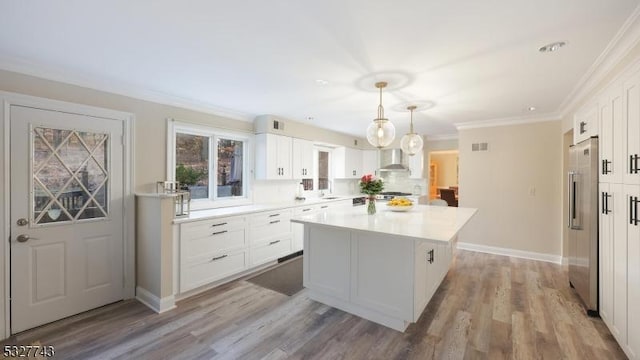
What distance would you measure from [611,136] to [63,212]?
4.93 meters

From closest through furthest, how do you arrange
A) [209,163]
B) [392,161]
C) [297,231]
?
[209,163], [297,231], [392,161]

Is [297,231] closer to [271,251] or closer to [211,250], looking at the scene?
[271,251]

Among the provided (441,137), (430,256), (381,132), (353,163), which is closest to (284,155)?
(381,132)

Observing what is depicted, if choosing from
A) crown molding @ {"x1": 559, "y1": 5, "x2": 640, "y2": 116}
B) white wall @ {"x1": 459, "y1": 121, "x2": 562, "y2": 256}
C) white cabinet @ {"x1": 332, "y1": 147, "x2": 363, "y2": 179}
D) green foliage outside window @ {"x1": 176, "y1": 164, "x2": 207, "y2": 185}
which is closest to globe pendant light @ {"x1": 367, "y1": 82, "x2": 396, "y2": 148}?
crown molding @ {"x1": 559, "y1": 5, "x2": 640, "y2": 116}

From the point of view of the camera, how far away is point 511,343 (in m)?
2.29

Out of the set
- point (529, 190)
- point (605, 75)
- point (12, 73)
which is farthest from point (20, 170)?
point (529, 190)

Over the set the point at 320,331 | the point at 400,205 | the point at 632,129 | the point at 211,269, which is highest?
the point at 632,129

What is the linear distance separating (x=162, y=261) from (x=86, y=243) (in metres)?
0.76

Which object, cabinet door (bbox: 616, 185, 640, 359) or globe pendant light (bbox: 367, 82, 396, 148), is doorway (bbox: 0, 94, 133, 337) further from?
cabinet door (bbox: 616, 185, 640, 359)

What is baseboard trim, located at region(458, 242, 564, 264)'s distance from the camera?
443 cm

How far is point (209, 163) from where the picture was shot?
4.08 meters

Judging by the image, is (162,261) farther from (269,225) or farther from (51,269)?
(269,225)

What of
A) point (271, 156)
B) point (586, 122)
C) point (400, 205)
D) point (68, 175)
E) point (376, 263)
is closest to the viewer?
point (376, 263)

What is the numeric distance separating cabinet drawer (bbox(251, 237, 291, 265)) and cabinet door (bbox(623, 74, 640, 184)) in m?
3.75
